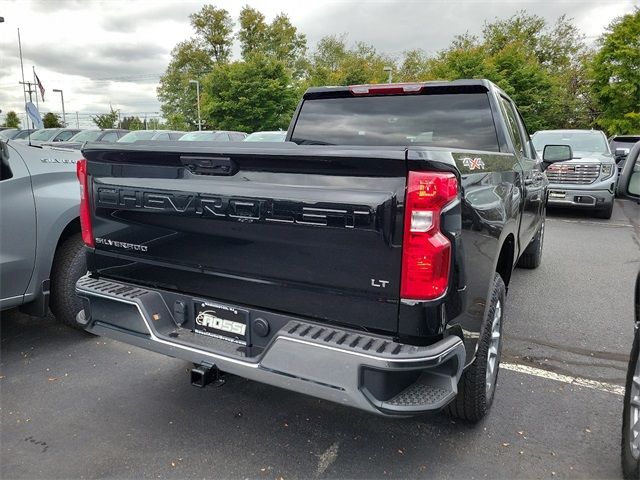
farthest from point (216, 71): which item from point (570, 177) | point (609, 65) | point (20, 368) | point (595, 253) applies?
point (20, 368)

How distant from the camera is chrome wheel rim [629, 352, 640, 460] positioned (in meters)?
2.25

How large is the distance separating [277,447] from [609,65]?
27.6 m

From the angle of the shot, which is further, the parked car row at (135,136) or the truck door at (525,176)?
the parked car row at (135,136)

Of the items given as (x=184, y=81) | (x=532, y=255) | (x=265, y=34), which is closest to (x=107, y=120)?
(x=184, y=81)

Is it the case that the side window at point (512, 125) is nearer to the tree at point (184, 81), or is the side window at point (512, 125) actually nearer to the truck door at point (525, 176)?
the truck door at point (525, 176)

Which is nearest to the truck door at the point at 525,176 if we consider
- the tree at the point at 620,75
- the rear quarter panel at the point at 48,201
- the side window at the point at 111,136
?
the rear quarter panel at the point at 48,201

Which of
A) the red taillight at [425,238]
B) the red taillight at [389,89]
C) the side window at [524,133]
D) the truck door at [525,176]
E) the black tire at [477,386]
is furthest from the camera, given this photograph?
the side window at [524,133]

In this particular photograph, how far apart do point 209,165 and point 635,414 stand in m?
2.35

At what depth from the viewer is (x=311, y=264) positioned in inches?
86.0

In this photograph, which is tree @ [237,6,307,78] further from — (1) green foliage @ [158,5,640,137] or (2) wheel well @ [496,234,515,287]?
(2) wheel well @ [496,234,515,287]

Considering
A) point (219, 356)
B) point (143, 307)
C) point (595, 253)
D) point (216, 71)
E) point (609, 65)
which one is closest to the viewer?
point (219, 356)

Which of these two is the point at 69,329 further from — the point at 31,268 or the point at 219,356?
the point at 219,356

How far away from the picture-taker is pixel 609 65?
2402cm

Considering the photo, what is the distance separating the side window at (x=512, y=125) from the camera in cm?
391
